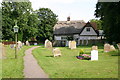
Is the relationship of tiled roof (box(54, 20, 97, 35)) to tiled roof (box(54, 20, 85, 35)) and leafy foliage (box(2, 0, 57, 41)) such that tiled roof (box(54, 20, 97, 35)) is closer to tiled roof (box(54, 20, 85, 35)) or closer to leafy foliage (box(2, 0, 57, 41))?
tiled roof (box(54, 20, 85, 35))

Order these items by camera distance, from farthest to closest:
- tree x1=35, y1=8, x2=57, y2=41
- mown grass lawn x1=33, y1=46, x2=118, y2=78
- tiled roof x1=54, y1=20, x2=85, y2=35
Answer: tree x1=35, y1=8, x2=57, y2=41
tiled roof x1=54, y1=20, x2=85, y2=35
mown grass lawn x1=33, y1=46, x2=118, y2=78

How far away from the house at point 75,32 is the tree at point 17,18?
7.90 m

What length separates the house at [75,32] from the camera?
5884cm

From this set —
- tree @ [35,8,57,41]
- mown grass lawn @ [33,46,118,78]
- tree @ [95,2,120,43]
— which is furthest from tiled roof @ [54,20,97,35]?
mown grass lawn @ [33,46,118,78]

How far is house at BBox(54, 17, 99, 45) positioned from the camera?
58.8 metres

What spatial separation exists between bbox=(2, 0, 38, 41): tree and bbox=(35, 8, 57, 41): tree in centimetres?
1330

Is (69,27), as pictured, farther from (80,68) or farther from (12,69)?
(12,69)

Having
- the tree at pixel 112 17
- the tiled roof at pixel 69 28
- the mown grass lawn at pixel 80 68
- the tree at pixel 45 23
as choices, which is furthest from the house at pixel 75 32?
the mown grass lawn at pixel 80 68

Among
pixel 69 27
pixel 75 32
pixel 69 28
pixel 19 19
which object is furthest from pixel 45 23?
pixel 19 19

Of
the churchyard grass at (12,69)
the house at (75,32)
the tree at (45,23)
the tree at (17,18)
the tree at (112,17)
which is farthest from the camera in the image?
the tree at (45,23)

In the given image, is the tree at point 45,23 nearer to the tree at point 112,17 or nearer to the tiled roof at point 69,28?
the tiled roof at point 69,28

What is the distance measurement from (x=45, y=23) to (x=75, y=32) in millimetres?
18233

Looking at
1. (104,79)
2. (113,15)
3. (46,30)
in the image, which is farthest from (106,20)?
(46,30)

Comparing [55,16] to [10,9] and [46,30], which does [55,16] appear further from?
[10,9]
